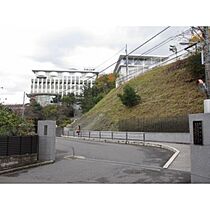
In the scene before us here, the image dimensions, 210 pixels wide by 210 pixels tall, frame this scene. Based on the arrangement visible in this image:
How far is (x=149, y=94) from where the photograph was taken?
2756cm

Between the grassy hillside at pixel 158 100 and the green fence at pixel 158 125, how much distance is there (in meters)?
1.18

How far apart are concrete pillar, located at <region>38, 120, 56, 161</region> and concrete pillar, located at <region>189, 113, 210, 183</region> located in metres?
5.74

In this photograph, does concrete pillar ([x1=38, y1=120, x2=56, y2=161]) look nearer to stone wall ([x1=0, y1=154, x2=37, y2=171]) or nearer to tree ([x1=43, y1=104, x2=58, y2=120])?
stone wall ([x1=0, y1=154, x2=37, y2=171])

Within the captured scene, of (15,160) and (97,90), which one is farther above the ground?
(97,90)

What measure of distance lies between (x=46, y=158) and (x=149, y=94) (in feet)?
63.9

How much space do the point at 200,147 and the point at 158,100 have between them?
19984 mm

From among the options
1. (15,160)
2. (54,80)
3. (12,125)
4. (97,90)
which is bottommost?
(15,160)

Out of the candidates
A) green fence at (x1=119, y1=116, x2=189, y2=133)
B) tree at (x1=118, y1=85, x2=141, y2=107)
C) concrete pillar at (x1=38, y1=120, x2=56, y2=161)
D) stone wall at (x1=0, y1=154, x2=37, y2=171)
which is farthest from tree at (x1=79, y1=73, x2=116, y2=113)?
stone wall at (x1=0, y1=154, x2=37, y2=171)

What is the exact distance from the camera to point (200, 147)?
216 inches

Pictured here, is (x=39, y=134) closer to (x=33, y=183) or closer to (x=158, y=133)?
(x=33, y=183)

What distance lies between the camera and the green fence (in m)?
17.7

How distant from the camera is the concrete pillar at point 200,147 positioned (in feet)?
17.5

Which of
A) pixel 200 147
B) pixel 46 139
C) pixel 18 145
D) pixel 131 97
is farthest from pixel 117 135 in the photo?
pixel 200 147

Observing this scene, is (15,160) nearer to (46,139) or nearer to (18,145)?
(18,145)
